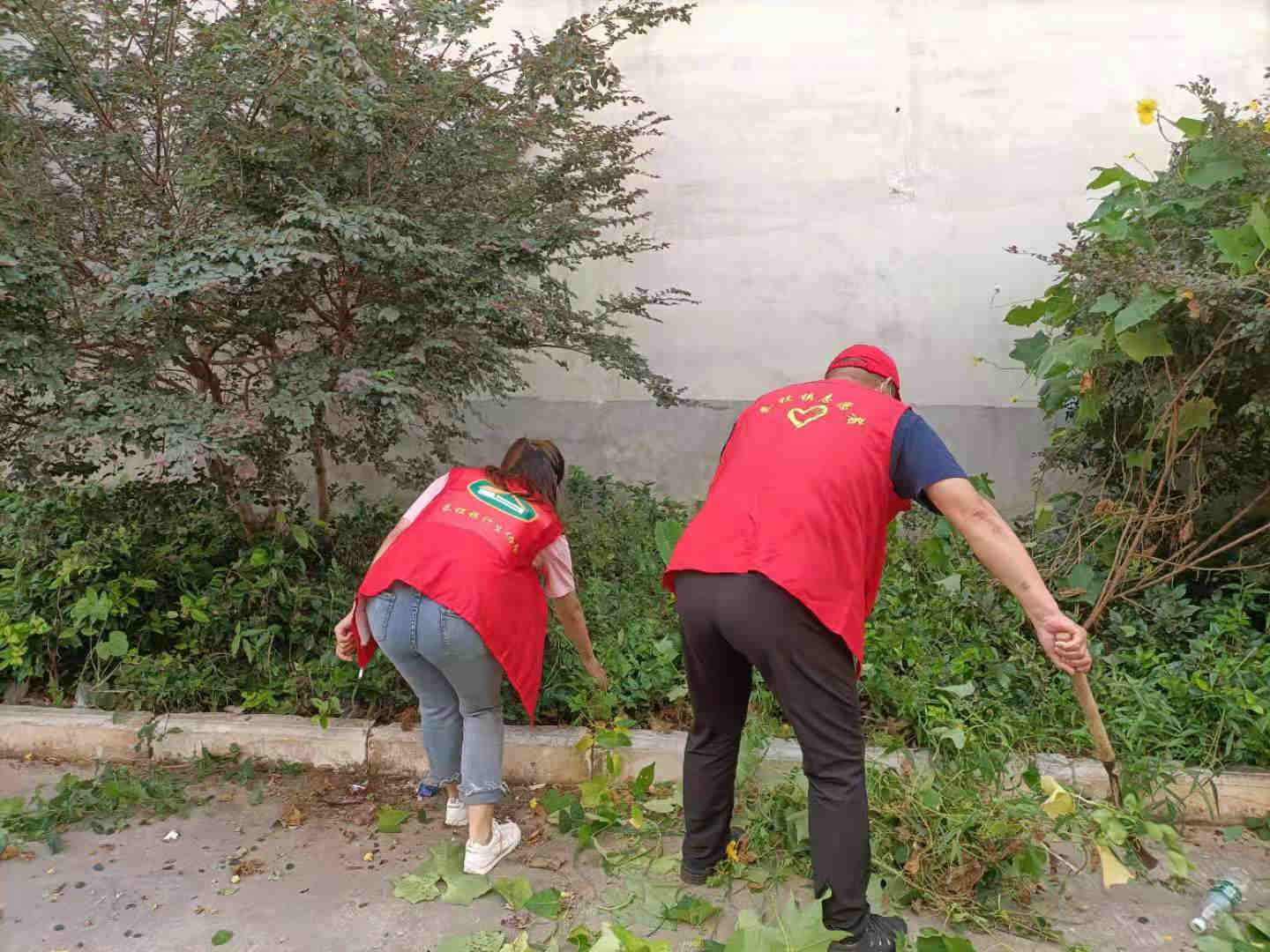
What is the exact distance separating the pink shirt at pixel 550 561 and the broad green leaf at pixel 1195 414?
8.31ft

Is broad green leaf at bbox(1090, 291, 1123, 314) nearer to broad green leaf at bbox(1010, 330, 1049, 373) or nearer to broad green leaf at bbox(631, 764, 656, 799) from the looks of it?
broad green leaf at bbox(1010, 330, 1049, 373)

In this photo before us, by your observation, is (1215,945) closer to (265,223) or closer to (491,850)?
(491,850)

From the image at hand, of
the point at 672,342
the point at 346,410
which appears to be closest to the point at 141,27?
the point at 346,410

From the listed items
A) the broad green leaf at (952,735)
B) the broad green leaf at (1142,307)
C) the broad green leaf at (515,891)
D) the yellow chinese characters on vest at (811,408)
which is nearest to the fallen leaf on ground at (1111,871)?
the broad green leaf at (952,735)

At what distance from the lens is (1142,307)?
3.49 metres

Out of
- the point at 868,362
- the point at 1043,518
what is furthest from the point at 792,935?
the point at 1043,518

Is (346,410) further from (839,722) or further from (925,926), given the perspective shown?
(925,926)

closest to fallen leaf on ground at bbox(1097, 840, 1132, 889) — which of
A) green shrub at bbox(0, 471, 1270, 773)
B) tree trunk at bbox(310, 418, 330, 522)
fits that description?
green shrub at bbox(0, 471, 1270, 773)

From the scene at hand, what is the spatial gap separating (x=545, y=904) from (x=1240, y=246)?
10.9ft

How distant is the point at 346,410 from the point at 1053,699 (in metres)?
3.00

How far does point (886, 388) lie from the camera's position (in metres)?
2.90

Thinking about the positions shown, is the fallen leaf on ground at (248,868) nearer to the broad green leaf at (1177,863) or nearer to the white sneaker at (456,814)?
the white sneaker at (456,814)

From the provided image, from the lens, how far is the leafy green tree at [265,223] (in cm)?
350

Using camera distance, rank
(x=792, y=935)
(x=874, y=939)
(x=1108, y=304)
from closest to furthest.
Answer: (x=792, y=935) < (x=874, y=939) < (x=1108, y=304)
